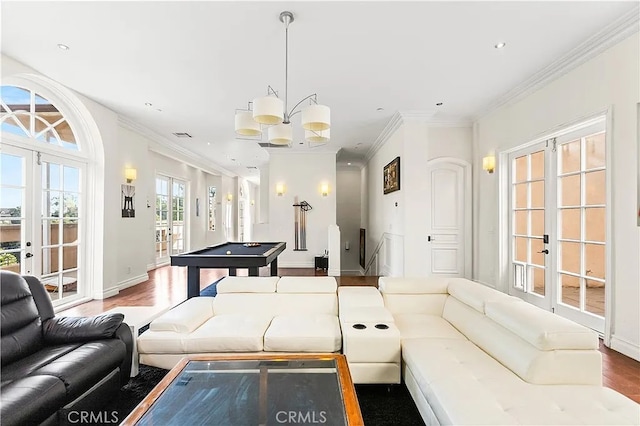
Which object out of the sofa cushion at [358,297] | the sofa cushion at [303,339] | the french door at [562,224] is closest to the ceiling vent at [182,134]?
the sofa cushion at [358,297]

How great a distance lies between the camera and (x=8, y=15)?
→ 8.87 feet

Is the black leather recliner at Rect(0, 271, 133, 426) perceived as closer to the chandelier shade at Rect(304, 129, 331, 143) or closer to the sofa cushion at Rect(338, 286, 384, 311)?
the sofa cushion at Rect(338, 286, 384, 311)

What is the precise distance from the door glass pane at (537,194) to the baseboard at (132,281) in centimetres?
655

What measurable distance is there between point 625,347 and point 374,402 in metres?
2.47

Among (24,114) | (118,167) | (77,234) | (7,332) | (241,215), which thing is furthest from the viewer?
(241,215)

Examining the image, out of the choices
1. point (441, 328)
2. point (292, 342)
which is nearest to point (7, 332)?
point (292, 342)

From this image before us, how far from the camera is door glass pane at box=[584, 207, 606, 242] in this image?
10.5ft

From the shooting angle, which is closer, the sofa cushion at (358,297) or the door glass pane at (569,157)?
the sofa cushion at (358,297)

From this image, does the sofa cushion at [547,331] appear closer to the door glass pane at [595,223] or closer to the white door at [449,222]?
the door glass pane at [595,223]

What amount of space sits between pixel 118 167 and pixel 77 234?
1.28 meters

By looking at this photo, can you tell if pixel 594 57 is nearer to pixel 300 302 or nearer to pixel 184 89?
pixel 300 302

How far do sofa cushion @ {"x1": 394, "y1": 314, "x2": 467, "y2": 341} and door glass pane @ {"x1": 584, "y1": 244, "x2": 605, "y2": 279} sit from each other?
188 centimetres

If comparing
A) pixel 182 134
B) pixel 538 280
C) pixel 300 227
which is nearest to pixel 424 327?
pixel 538 280

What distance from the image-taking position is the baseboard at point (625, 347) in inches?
106
